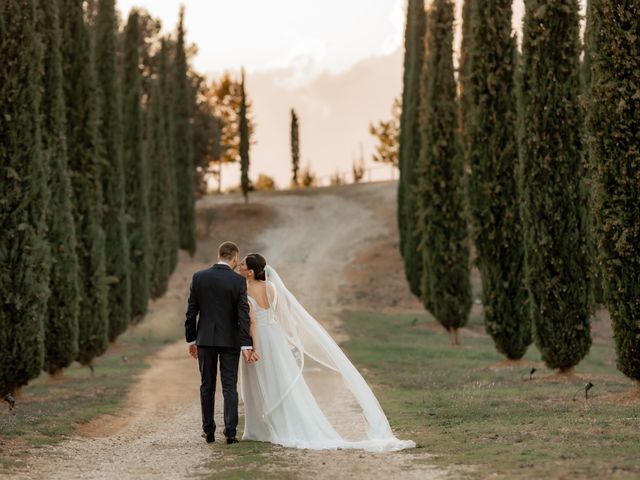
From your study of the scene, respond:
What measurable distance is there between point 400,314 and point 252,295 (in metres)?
27.4

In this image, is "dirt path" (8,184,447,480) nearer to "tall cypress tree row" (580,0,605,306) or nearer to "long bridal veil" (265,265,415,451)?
"long bridal veil" (265,265,415,451)

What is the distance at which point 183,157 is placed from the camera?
47.1m

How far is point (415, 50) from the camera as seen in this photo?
125 ft

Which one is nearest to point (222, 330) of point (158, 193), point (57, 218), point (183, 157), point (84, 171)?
point (57, 218)

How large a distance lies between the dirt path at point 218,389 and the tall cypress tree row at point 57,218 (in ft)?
6.24

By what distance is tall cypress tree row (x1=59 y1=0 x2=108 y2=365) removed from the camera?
2184 centimetres

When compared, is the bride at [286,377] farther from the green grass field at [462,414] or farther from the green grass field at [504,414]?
the green grass field at [504,414]

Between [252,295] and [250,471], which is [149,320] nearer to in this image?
[252,295]

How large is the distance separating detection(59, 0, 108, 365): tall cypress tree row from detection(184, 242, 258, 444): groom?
37.6 feet

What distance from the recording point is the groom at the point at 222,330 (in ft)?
35.8

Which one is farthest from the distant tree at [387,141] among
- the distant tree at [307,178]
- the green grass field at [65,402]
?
the green grass field at [65,402]

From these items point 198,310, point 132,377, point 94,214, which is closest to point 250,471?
point 198,310

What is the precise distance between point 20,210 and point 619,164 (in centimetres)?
982

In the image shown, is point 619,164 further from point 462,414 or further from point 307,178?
point 307,178
